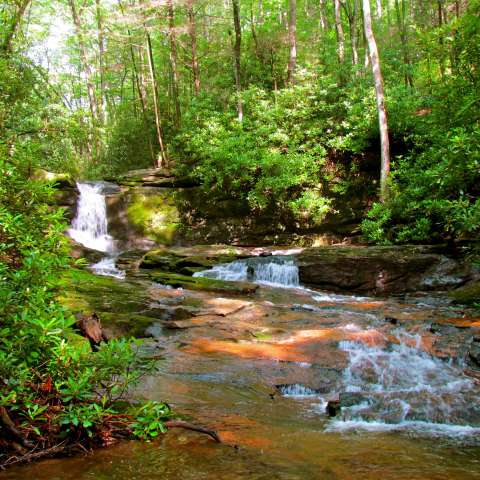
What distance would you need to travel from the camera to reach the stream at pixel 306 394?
3156mm

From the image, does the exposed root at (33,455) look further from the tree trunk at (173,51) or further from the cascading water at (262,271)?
the tree trunk at (173,51)

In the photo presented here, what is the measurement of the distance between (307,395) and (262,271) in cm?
758

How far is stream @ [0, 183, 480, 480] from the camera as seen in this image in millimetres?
3156

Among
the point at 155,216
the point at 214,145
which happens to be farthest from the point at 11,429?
the point at 214,145

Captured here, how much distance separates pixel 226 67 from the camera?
24.5 metres

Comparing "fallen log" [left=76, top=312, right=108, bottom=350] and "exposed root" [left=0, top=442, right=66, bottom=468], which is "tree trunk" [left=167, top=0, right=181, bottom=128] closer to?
"fallen log" [left=76, top=312, right=108, bottom=350]

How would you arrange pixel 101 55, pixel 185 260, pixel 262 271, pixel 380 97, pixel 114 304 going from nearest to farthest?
pixel 114 304, pixel 262 271, pixel 185 260, pixel 380 97, pixel 101 55

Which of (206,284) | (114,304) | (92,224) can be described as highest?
(92,224)

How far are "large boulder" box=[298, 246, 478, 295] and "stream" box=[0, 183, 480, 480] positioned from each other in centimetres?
125

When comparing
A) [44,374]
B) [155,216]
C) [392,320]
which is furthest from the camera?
[155,216]

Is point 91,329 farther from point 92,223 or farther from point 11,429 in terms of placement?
point 92,223

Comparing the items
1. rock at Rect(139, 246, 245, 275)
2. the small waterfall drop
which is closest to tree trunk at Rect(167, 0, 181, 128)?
rock at Rect(139, 246, 245, 275)

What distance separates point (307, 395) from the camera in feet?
17.6

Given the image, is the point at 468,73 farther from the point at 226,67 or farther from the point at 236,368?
the point at 226,67
